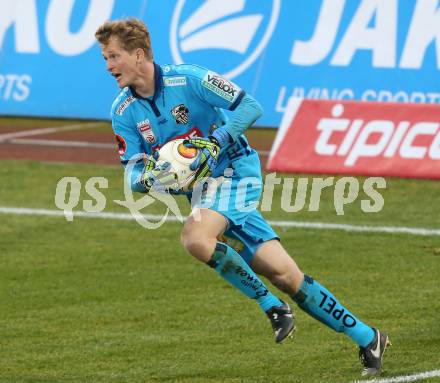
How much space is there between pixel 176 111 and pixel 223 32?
10.5m

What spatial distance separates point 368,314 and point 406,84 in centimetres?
814

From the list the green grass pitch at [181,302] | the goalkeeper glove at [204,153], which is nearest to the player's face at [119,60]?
the goalkeeper glove at [204,153]

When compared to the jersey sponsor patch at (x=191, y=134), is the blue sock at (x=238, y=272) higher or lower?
lower

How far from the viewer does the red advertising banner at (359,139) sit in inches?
561

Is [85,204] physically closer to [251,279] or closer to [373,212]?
[373,212]

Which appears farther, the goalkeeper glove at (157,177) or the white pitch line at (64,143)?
the white pitch line at (64,143)

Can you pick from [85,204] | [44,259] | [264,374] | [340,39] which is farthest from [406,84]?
[264,374]

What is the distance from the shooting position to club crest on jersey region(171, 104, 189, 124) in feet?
24.3

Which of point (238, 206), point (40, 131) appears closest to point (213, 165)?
point (238, 206)

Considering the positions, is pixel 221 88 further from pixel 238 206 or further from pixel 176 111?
pixel 238 206

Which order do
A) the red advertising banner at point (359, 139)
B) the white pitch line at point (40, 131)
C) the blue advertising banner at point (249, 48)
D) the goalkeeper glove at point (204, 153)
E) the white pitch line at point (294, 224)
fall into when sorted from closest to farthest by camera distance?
1. the goalkeeper glove at point (204, 153)
2. the white pitch line at point (294, 224)
3. the red advertising banner at point (359, 139)
4. the blue advertising banner at point (249, 48)
5. the white pitch line at point (40, 131)

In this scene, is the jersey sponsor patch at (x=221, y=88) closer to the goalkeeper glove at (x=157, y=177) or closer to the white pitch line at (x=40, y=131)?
the goalkeeper glove at (x=157, y=177)

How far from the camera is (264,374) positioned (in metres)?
7.45

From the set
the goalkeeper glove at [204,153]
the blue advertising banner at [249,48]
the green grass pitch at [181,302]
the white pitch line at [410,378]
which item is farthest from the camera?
the blue advertising banner at [249,48]
